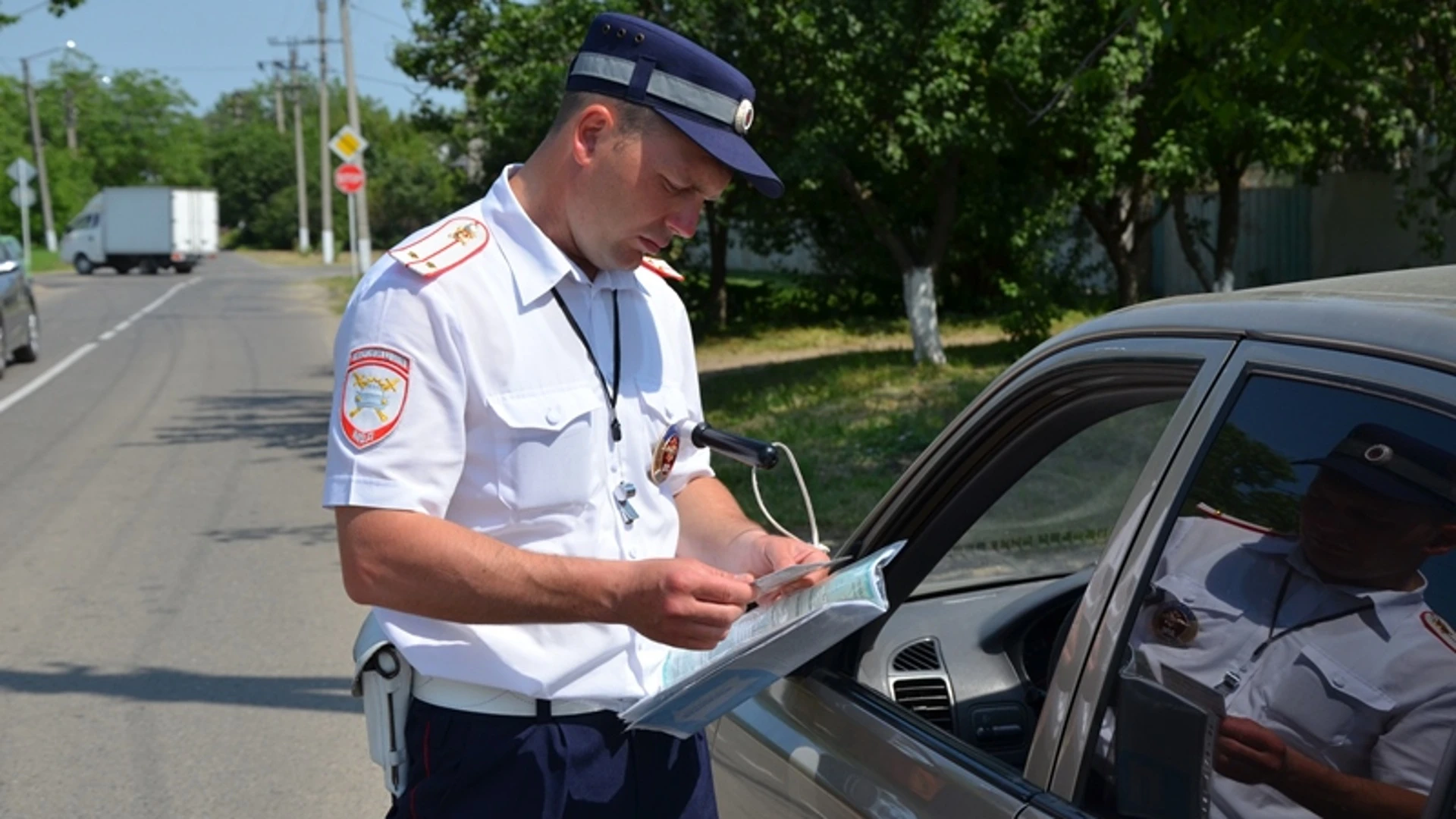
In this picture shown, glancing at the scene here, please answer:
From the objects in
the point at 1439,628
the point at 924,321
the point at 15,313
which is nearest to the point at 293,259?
the point at 15,313

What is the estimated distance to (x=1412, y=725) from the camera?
5.56ft

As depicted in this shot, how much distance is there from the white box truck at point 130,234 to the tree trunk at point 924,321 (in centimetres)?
4606

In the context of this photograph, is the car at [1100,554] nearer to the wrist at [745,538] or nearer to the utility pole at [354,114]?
the wrist at [745,538]

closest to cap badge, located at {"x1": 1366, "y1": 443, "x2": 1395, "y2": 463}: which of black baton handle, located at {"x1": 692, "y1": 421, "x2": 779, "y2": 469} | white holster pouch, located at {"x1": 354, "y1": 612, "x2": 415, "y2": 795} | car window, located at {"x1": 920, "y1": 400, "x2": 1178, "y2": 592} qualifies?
car window, located at {"x1": 920, "y1": 400, "x2": 1178, "y2": 592}

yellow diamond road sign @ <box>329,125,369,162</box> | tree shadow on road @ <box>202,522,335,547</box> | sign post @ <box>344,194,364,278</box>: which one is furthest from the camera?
sign post @ <box>344,194,364,278</box>

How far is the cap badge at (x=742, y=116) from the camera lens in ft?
7.68

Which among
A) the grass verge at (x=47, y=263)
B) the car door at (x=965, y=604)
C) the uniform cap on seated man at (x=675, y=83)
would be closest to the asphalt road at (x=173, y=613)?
the car door at (x=965, y=604)

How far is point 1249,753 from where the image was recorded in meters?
1.87

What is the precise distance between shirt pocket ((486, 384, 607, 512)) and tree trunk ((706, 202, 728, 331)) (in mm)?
20287

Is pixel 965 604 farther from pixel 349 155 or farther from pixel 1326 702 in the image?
pixel 349 155

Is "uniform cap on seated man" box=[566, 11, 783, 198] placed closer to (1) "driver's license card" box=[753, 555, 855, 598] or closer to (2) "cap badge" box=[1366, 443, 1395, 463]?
(1) "driver's license card" box=[753, 555, 855, 598]

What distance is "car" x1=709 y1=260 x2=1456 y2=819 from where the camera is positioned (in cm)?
177

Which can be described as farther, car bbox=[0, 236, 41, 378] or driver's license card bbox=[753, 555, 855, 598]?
car bbox=[0, 236, 41, 378]

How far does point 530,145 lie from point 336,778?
1236cm
